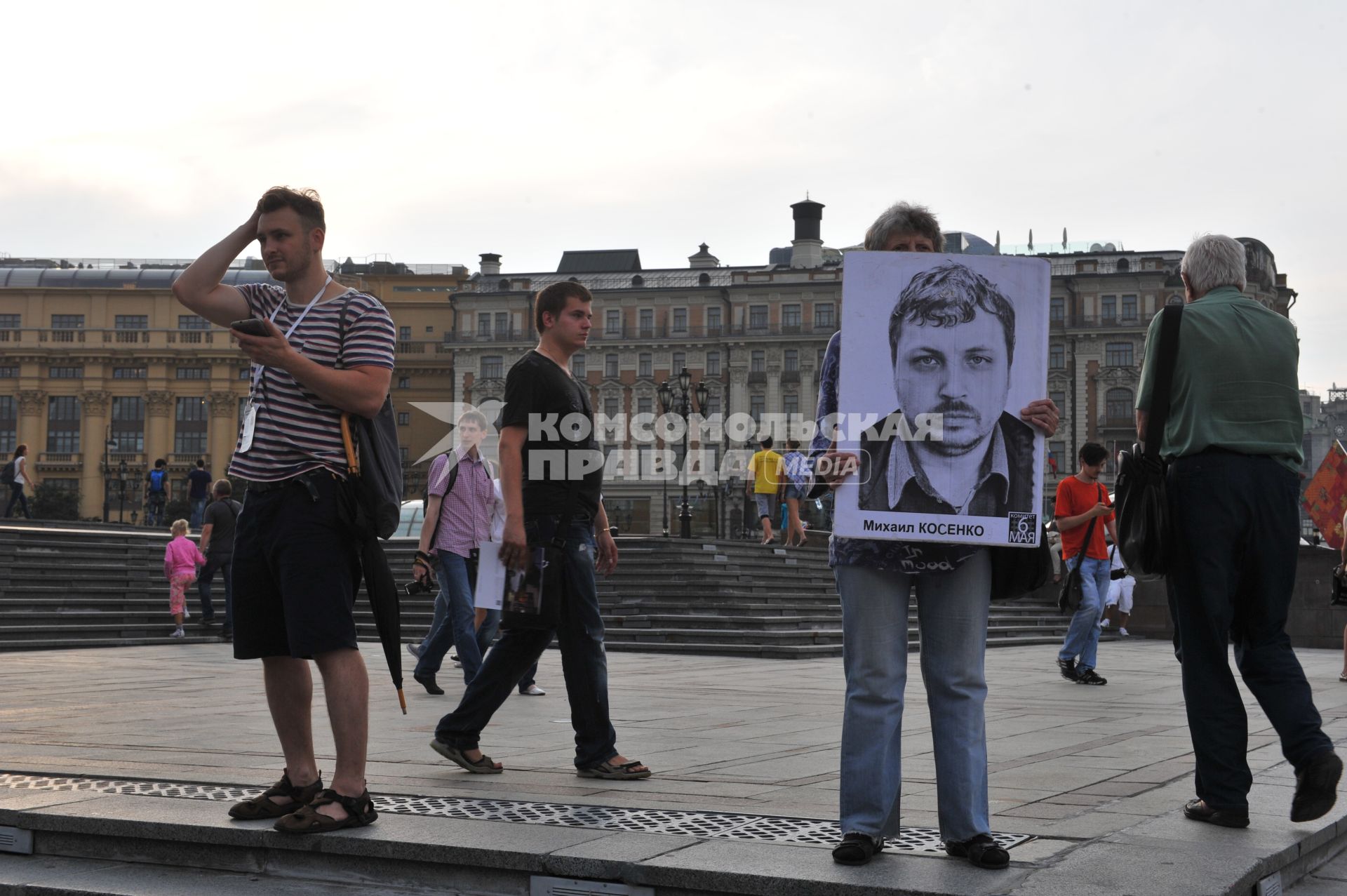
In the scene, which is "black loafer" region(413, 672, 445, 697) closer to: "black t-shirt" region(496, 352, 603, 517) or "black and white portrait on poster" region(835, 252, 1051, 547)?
"black t-shirt" region(496, 352, 603, 517)

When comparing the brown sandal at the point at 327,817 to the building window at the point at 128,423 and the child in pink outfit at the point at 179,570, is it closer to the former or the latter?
the child in pink outfit at the point at 179,570

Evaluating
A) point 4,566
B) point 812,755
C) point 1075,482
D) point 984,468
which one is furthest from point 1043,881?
point 4,566

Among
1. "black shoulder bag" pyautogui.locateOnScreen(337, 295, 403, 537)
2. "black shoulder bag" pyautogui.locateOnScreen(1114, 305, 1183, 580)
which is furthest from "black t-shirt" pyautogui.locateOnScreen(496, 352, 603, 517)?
"black shoulder bag" pyautogui.locateOnScreen(1114, 305, 1183, 580)

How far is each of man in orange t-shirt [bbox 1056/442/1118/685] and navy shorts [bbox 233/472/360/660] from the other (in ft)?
23.5

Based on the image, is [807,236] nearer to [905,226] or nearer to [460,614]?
[460,614]

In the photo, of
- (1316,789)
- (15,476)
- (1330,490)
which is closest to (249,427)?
(1316,789)

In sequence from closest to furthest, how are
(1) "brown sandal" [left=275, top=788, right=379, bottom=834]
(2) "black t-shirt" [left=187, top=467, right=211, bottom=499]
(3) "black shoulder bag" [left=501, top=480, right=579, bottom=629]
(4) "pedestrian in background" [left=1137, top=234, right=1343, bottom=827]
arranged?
(1) "brown sandal" [left=275, top=788, right=379, bottom=834]
(4) "pedestrian in background" [left=1137, top=234, right=1343, bottom=827]
(3) "black shoulder bag" [left=501, top=480, right=579, bottom=629]
(2) "black t-shirt" [left=187, top=467, right=211, bottom=499]

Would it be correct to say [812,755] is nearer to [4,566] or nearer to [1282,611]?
[1282,611]

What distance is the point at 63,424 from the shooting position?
8781 cm

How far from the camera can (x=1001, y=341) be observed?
402 centimetres

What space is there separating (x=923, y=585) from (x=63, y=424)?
9160 centimetres

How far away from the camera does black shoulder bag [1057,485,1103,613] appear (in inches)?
420

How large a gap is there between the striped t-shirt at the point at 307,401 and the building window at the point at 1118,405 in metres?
77.2

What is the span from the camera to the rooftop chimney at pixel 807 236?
86812 mm
